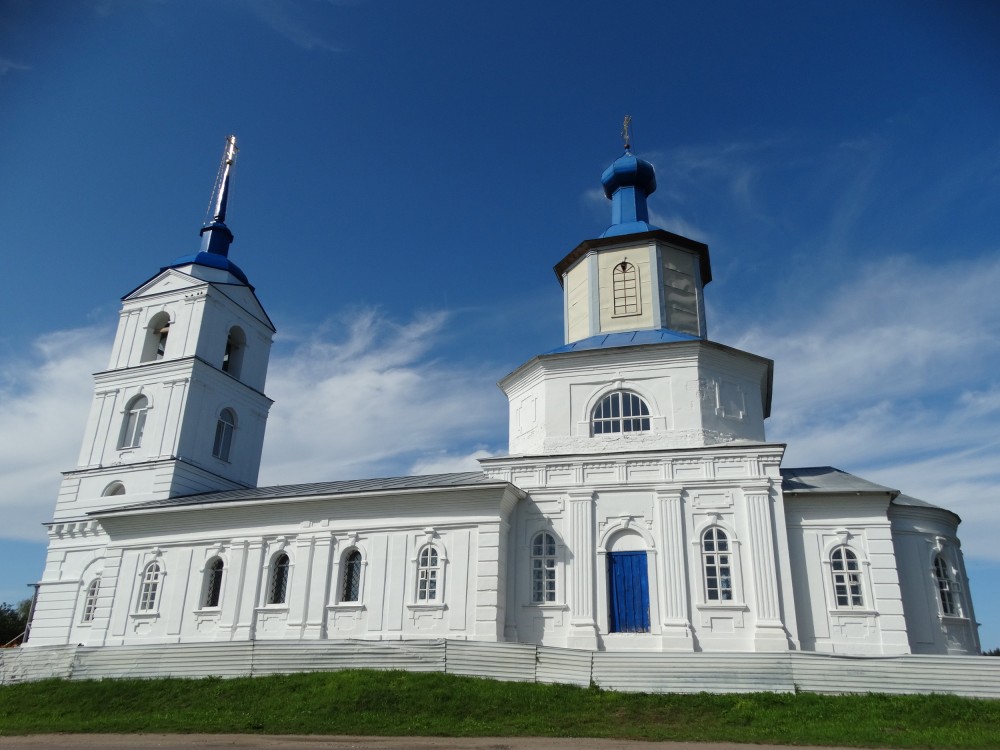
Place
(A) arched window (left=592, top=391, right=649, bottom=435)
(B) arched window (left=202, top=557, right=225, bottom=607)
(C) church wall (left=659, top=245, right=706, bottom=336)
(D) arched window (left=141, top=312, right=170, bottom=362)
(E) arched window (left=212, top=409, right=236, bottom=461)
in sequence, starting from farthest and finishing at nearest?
(D) arched window (left=141, top=312, right=170, bottom=362), (E) arched window (left=212, top=409, right=236, bottom=461), (C) church wall (left=659, top=245, right=706, bottom=336), (B) arched window (left=202, top=557, right=225, bottom=607), (A) arched window (left=592, top=391, right=649, bottom=435)

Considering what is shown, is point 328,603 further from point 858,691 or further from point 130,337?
point 130,337

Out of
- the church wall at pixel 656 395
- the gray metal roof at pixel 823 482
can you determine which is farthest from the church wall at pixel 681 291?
the gray metal roof at pixel 823 482

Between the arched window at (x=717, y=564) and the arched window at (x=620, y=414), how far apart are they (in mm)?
3198

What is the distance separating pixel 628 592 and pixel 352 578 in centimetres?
705

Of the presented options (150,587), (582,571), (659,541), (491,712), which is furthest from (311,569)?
(659,541)

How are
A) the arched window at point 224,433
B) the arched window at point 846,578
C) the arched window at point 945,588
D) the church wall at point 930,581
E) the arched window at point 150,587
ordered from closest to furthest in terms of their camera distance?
the arched window at point 846,578, the church wall at point 930,581, the arched window at point 945,588, the arched window at point 150,587, the arched window at point 224,433

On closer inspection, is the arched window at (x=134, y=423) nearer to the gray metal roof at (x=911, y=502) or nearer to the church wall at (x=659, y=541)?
the church wall at (x=659, y=541)

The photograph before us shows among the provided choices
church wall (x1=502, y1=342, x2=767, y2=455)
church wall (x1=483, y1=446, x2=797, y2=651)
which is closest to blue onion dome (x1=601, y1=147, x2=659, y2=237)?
church wall (x1=502, y1=342, x2=767, y2=455)

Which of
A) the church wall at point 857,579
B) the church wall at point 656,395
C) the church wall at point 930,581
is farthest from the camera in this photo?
the church wall at point 656,395

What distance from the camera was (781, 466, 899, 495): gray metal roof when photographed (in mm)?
18062

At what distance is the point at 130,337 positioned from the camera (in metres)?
28.7

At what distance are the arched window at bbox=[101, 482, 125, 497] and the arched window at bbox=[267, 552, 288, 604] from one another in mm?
8499

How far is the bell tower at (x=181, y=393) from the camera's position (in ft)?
85.1

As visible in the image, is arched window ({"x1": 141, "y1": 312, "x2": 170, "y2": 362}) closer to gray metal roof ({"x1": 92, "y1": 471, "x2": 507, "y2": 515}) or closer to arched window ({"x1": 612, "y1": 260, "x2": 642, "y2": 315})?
gray metal roof ({"x1": 92, "y1": 471, "x2": 507, "y2": 515})
